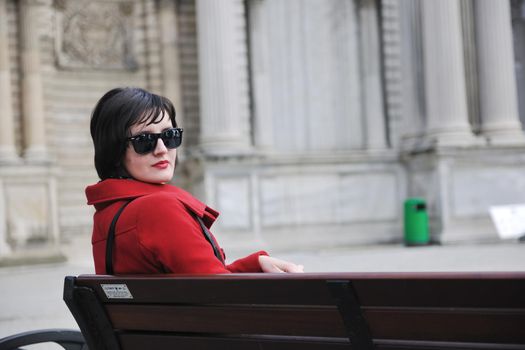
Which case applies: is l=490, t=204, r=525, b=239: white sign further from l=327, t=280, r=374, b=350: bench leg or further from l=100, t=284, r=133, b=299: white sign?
l=327, t=280, r=374, b=350: bench leg

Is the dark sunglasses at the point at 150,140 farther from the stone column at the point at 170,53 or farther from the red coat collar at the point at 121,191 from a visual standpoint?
the stone column at the point at 170,53

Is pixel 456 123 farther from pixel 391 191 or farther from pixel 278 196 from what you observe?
pixel 278 196

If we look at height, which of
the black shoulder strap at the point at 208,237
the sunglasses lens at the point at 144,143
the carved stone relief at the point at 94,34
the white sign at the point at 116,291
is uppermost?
the carved stone relief at the point at 94,34

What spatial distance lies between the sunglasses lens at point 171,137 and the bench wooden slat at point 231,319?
1.96 ft

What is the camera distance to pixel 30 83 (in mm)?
12938

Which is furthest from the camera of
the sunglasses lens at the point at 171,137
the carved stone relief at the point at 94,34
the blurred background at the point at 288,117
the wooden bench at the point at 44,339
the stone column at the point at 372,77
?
the stone column at the point at 372,77

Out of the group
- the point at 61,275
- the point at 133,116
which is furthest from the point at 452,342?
the point at 61,275

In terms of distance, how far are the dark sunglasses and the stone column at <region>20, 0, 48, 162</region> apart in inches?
429

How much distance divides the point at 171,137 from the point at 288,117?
12.1 meters

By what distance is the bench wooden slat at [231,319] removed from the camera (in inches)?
75.6

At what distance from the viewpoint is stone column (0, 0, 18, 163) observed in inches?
492

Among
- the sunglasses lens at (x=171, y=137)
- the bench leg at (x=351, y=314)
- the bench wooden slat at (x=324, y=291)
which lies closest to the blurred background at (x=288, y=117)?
the sunglasses lens at (x=171, y=137)

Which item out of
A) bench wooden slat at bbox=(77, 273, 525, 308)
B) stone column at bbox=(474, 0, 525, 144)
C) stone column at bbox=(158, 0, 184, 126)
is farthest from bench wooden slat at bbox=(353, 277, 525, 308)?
stone column at bbox=(158, 0, 184, 126)

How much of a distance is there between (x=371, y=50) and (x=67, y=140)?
6.24 meters
